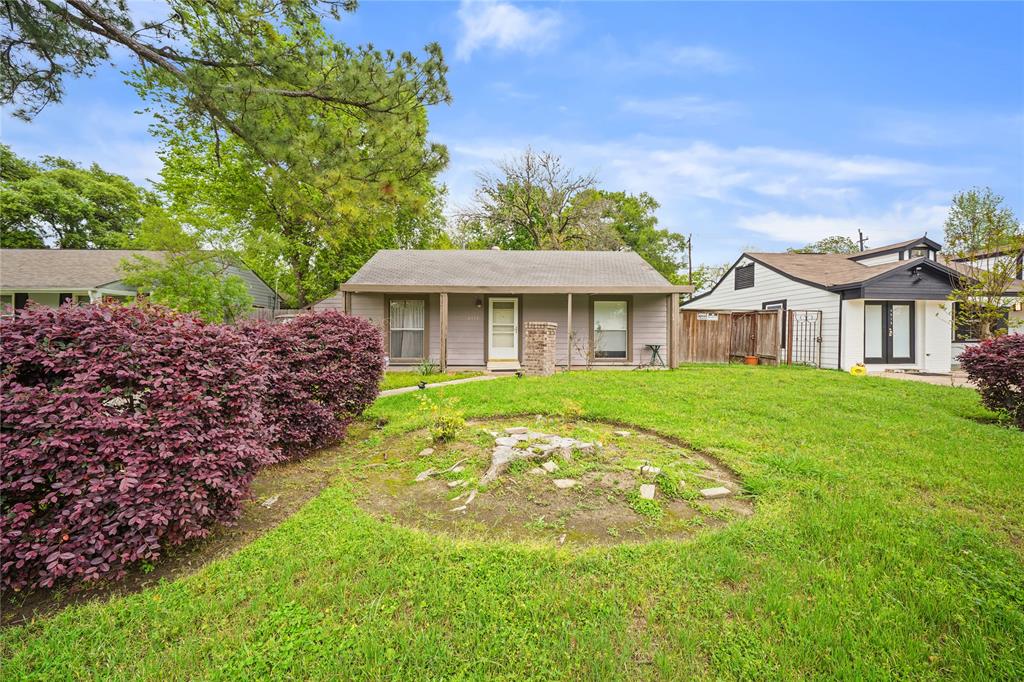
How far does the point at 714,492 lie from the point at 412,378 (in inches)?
299

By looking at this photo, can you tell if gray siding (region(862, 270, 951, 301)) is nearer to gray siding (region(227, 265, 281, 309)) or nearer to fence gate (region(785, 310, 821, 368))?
fence gate (region(785, 310, 821, 368))

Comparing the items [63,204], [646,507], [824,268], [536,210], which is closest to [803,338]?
[824,268]

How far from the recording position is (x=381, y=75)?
5.14 metres

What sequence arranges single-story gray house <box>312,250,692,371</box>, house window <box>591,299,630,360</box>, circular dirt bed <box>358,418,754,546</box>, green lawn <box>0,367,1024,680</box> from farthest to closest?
house window <box>591,299,630,360</box> → single-story gray house <box>312,250,692,371</box> → circular dirt bed <box>358,418,754,546</box> → green lawn <box>0,367,1024,680</box>

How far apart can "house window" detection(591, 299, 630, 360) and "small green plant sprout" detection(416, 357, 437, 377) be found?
15.2 feet

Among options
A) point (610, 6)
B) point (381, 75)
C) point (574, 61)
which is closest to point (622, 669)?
point (381, 75)

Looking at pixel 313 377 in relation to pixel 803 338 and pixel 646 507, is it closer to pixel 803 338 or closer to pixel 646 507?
pixel 646 507

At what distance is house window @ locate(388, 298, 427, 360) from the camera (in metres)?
11.7

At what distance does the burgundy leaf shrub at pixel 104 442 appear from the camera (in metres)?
2.14

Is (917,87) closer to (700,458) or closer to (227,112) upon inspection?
(700,458)

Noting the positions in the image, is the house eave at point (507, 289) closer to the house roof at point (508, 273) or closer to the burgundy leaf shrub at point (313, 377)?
the house roof at point (508, 273)

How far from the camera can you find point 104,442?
2.27 m

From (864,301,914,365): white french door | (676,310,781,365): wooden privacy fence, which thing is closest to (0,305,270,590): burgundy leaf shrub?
(676,310,781,365): wooden privacy fence

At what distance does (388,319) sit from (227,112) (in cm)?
720
